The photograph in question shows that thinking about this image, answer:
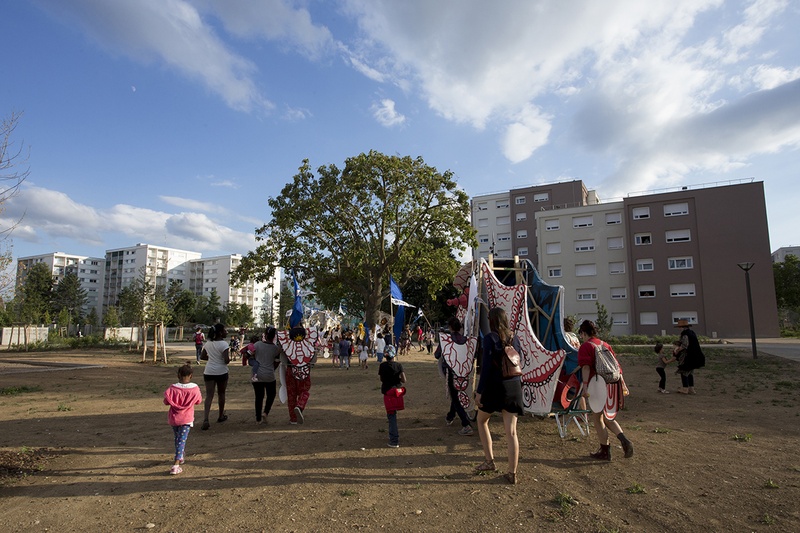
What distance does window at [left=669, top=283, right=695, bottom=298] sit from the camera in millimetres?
40250

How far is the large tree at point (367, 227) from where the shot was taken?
71.3ft

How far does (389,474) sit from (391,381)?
1449 mm

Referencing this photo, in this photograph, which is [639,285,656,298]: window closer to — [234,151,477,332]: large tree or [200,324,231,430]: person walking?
[234,151,477,332]: large tree

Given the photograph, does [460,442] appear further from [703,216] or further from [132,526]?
[703,216]

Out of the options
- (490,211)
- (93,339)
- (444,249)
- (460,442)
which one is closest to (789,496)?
(460,442)

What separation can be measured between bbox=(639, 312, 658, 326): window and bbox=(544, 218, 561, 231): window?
11225mm

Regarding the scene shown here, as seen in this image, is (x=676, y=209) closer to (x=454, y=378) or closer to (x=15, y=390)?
(x=454, y=378)

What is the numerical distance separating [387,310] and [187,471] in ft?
95.8

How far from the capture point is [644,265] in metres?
42.3

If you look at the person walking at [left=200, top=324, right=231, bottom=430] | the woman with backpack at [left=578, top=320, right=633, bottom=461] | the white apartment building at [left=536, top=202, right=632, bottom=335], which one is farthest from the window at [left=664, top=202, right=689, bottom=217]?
the person walking at [left=200, top=324, right=231, bottom=430]

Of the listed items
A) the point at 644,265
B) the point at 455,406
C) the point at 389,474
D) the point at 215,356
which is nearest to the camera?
the point at 389,474

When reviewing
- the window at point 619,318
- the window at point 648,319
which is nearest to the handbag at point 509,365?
the window at point 648,319

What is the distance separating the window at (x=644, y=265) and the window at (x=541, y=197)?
17.4 metres

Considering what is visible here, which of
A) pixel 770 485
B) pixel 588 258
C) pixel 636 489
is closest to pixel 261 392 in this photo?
pixel 636 489
